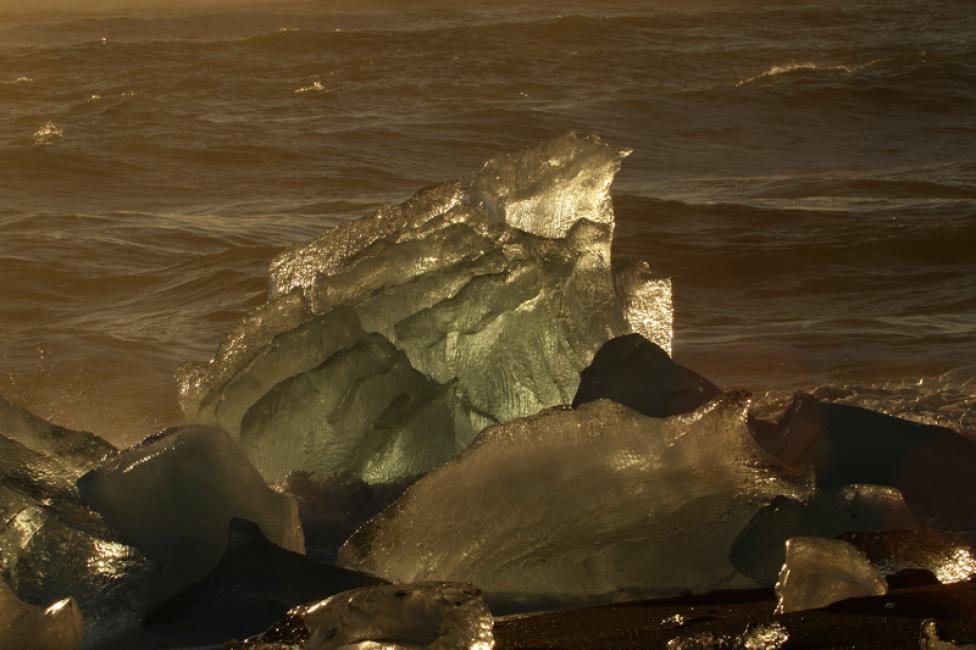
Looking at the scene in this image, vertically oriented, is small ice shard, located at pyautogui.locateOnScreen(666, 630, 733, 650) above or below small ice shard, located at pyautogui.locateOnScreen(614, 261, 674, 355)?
below

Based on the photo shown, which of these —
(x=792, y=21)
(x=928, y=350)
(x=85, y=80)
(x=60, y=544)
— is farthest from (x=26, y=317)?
(x=792, y=21)

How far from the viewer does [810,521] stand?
2.89m

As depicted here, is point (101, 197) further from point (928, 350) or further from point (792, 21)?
point (792, 21)

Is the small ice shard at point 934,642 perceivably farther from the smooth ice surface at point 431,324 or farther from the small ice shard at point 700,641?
the smooth ice surface at point 431,324

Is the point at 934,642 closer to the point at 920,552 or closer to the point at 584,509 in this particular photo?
the point at 920,552

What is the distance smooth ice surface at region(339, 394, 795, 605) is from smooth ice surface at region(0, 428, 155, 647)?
40 cm

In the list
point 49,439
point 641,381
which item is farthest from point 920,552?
point 49,439

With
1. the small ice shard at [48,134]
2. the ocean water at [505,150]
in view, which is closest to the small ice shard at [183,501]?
the ocean water at [505,150]

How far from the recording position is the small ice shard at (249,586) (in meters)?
2.65

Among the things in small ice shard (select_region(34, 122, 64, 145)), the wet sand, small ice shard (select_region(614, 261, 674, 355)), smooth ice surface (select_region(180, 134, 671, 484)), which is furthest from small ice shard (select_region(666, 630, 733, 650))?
small ice shard (select_region(34, 122, 64, 145))

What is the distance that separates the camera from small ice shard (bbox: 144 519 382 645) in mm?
2650

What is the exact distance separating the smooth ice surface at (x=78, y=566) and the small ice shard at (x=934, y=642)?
54.1 inches

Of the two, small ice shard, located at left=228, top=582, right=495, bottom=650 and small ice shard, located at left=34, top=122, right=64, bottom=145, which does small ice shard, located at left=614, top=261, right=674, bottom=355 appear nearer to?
small ice shard, located at left=228, top=582, right=495, bottom=650

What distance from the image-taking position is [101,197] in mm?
11578
